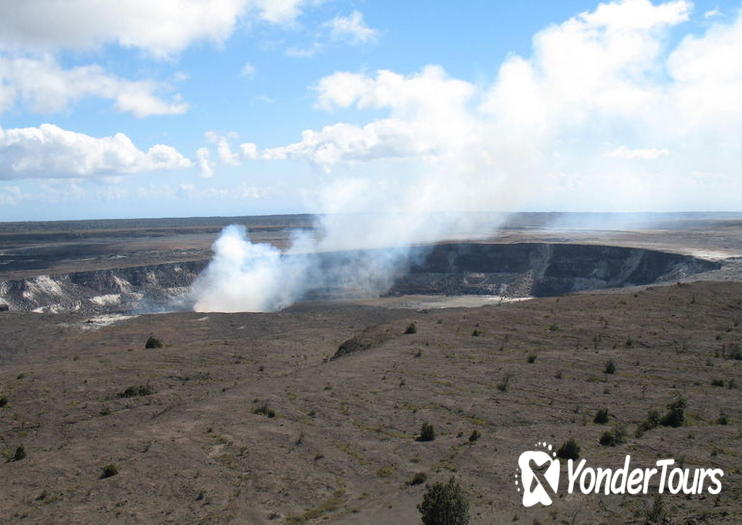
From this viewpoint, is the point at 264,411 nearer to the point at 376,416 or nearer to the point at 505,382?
the point at 376,416

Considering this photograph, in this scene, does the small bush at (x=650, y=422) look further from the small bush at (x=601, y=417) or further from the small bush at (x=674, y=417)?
the small bush at (x=601, y=417)

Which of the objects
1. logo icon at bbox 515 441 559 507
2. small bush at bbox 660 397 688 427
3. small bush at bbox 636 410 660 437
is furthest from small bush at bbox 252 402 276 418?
small bush at bbox 660 397 688 427

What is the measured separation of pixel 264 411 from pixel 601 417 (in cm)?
1397

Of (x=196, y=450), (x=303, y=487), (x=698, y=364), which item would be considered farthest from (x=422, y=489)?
(x=698, y=364)

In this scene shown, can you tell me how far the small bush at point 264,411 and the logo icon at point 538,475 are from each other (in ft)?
35.4

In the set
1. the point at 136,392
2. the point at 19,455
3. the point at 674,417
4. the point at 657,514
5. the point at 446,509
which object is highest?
the point at 446,509

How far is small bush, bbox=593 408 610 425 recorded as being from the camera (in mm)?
21938

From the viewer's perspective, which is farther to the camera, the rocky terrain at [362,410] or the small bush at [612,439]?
the small bush at [612,439]

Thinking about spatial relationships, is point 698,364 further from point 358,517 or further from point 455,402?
point 358,517

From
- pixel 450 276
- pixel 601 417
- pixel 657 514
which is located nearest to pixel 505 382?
pixel 601 417

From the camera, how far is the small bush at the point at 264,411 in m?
24.3

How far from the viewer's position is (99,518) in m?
16.2

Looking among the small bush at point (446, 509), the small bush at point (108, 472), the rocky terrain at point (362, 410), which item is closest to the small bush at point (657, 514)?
the rocky terrain at point (362, 410)

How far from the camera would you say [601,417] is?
72.3 feet
